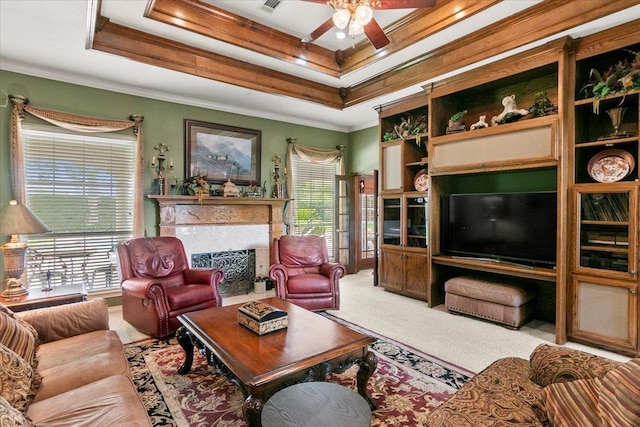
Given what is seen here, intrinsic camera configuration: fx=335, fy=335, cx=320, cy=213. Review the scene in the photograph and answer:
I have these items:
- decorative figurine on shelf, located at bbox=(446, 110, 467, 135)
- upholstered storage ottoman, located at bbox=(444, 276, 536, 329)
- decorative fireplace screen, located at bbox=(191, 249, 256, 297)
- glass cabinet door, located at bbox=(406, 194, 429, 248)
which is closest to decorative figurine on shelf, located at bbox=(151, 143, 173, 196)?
decorative fireplace screen, located at bbox=(191, 249, 256, 297)

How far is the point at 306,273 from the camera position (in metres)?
4.56

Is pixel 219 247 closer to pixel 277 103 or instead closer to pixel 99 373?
pixel 277 103

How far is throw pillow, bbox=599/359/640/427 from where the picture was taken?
3.46 ft

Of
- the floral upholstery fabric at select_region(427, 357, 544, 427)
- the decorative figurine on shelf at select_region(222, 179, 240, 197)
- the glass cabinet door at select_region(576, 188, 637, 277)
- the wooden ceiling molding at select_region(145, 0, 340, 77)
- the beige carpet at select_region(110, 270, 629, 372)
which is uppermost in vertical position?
the wooden ceiling molding at select_region(145, 0, 340, 77)

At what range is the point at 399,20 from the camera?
12.3ft

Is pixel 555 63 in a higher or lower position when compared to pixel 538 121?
higher

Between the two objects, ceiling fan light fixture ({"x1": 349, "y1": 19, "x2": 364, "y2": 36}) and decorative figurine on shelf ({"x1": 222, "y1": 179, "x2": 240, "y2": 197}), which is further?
decorative figurine on shelf ({"x1": 222, "y1": 179, "x2": 240, "y2": 197})

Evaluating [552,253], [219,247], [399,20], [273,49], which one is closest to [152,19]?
[273,49]

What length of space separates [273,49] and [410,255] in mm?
3354

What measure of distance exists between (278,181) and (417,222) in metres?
2.48

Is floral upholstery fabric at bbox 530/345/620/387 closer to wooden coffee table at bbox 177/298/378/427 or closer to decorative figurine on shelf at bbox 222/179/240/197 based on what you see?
wooden coffee table at bbox 177/298/378/427

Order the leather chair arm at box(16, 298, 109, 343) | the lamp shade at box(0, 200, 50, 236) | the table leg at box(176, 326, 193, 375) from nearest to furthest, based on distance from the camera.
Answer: the leather chair arm at box(16, 298, 109, 343) → the table leg at box(176, 326, 193, 375) → the lamp shade at box(0, 200, 50, 236)

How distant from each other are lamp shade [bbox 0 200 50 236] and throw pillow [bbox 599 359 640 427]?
3871mm


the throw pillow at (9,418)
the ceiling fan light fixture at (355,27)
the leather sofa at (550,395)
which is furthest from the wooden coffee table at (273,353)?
the ceiling fan light fixture at (355,27)
